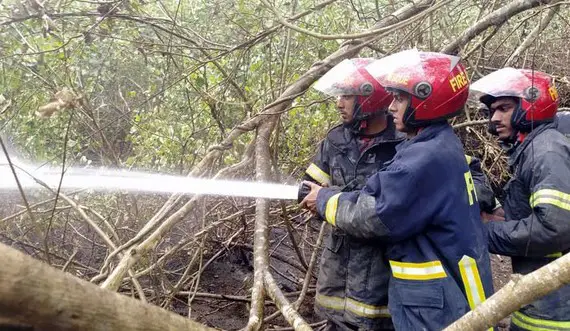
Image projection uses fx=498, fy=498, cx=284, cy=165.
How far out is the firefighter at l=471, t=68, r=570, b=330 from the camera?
240 cm

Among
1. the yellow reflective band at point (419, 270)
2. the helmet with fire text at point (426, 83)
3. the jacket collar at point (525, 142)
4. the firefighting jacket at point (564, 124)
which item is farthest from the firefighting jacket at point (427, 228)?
the firefighting jacket at point (564, 124)

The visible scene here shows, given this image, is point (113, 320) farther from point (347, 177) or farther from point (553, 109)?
point (553, 109)

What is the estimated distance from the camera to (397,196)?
2.14 m

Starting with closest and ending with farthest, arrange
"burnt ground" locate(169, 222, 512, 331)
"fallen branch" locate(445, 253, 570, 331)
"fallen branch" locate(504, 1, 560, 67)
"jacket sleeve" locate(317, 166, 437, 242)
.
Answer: "fallen branch" locate(445, 253, 570, 331) < "jacket sleeve" locate(317, 166, 437, 242) < "fallen branch" locate(504, 1, 560, 67) < "burnt ground" locate(169, 222, 512, 331)

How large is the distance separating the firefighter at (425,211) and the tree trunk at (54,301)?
5.29 feet

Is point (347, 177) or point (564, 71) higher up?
point (564, 71)

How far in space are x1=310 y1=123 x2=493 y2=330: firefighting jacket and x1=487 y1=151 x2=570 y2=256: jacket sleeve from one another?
1.02 feet

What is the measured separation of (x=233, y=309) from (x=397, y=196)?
3.09 metres

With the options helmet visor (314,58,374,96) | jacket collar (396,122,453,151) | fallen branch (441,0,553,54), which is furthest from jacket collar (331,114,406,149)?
fallen branch (441,0,553,54)

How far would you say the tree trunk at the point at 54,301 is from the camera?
1.82 feet

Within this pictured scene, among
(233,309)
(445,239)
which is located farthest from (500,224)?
(233,309)

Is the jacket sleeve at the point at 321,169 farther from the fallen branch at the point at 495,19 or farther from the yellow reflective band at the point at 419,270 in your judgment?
the fallen branch at the point at 495,19

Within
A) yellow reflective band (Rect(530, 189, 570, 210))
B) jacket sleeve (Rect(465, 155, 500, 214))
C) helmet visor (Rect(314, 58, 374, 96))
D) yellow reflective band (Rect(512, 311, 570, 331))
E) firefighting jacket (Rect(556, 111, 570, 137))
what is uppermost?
helmet visor (Rect(314, 58, 374, 96))

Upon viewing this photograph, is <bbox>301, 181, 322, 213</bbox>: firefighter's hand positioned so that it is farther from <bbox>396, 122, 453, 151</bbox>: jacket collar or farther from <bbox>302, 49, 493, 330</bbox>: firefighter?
<bbox>396, 122, 453, 151</bbox>: jacket collar
